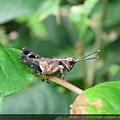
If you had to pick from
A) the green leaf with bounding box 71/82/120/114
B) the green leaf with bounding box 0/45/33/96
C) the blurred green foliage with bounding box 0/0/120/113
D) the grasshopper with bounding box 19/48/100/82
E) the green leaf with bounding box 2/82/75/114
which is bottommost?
the green leaf with bounding box 71/82/120/114

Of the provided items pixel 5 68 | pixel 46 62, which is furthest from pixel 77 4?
pixel 5 68

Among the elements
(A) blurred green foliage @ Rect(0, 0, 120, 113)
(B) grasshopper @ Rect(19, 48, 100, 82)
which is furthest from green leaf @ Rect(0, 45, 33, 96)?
(A) blurred green foliage @ Rect(0, 0, 120, 113)

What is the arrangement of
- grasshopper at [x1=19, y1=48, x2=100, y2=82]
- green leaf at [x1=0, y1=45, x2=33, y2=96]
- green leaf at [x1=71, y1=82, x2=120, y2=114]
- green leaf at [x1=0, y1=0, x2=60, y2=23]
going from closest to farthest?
green leaf at [x1=71, y1=82, x2=120, y2=114] < green leaf at [x1=0, y1=45, x2=33, y2=96] < grasshopper at [x1=19, y1=48, x2=100, y2=82] < green leaf at [x1=0, y1=0, x2=60, y2=23]

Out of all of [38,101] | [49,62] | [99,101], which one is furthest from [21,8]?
[99,101]

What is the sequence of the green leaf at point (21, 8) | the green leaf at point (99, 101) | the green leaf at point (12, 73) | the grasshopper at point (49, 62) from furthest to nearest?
the green leaf at point (21, 8) < the grasshopper at point (49, 62) < the green leaf at point (12, 73) < the green leaf at point (99, 101)

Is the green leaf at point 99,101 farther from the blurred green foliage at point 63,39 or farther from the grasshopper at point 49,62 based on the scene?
the blurred green foliage at point 63,39

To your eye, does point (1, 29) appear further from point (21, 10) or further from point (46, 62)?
point (46, 62)

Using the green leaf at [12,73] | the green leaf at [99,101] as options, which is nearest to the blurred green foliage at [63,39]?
the green leaf at [12,73]

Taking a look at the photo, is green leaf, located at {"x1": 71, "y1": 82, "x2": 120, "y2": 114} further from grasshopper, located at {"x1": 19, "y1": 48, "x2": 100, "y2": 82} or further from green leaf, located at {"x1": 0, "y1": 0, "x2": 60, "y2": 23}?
green leaf, located at {"x1": 0, "y1": 0, "x2": 60, "y2": 23}
